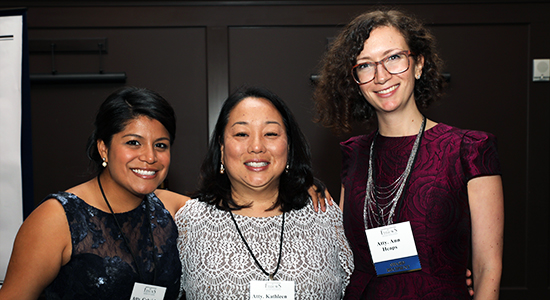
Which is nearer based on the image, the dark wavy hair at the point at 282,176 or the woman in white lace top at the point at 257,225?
the woman in white lace top at the point at 257,225

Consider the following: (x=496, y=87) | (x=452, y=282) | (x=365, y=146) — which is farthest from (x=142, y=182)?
(x=496, y=87)

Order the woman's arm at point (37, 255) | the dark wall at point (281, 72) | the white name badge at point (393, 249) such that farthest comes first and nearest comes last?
the dark wall at point (281, 72) → the white name badge at point (393, 249) → the woman's arm at point (37, 255)

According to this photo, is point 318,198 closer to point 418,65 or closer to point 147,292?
point 418,65

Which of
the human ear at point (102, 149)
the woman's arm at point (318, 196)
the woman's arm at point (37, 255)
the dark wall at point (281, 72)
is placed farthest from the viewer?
the dark wall at point (281, 72)

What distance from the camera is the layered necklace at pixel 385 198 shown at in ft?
5.58

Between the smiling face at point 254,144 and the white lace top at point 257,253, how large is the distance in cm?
20

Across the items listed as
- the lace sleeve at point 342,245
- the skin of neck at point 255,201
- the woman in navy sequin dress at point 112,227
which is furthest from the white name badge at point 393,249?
the woman in navy sequin dress at point 112,227

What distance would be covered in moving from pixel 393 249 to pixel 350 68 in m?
0.76

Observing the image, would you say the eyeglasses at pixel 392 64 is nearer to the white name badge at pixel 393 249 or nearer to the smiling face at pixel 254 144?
the smiling face at pixel 254 144

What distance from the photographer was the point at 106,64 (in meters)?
3.78

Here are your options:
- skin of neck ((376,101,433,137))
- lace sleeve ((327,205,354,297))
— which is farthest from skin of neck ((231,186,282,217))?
skin of neck ((376,101,433,137))

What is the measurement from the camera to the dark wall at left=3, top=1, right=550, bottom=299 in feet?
12.4

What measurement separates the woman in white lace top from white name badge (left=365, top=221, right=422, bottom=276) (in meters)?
0.22

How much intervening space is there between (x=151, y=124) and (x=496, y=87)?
11.3 feet
